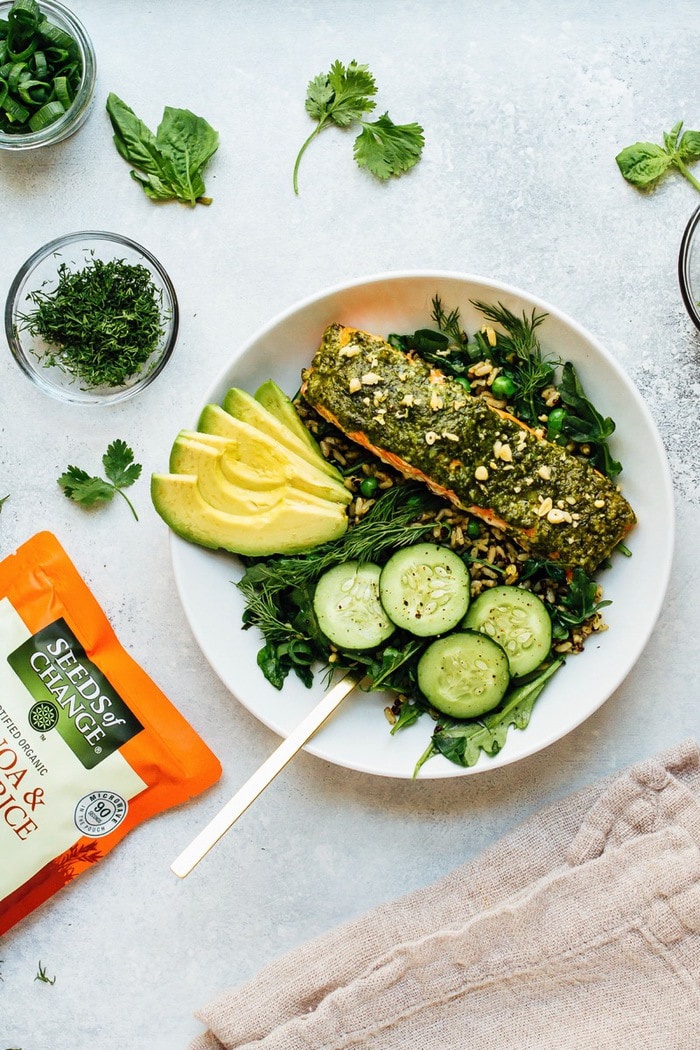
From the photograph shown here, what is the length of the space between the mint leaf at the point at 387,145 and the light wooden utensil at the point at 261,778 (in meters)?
1.50

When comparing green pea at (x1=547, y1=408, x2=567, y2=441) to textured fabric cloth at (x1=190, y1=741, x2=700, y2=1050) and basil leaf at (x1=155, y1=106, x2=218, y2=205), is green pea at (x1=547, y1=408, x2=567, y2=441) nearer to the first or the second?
textured fabric cloth at (x1=190, y1=741, x2=700, y2=1050)

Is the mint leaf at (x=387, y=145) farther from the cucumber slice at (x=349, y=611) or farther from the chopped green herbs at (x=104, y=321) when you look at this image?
the cucumber slice at (x=349, y=611)

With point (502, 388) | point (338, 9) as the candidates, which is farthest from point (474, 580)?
point (338, 9)

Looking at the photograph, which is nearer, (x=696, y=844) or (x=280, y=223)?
(x=696, y=844)

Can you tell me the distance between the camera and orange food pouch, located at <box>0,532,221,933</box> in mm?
2543

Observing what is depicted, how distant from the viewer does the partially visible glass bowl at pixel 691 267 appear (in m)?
2.47

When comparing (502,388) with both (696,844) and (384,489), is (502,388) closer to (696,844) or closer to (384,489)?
(384,489)

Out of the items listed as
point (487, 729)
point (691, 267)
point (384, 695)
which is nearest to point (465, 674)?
point (487, 729)

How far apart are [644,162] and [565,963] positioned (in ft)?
7.47

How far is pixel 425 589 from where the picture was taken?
91.3 inches

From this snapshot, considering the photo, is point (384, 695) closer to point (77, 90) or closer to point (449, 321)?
point (449, 321)

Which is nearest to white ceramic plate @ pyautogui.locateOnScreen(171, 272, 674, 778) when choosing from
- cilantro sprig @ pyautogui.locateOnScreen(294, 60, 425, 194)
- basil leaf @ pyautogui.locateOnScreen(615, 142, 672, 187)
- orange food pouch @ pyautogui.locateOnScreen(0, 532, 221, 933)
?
orange food pouch @ pyautogui.locateOnScreen(0, 532, 221, 933)

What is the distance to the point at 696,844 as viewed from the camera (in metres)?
2.34

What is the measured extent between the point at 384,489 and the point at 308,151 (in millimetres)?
1056
